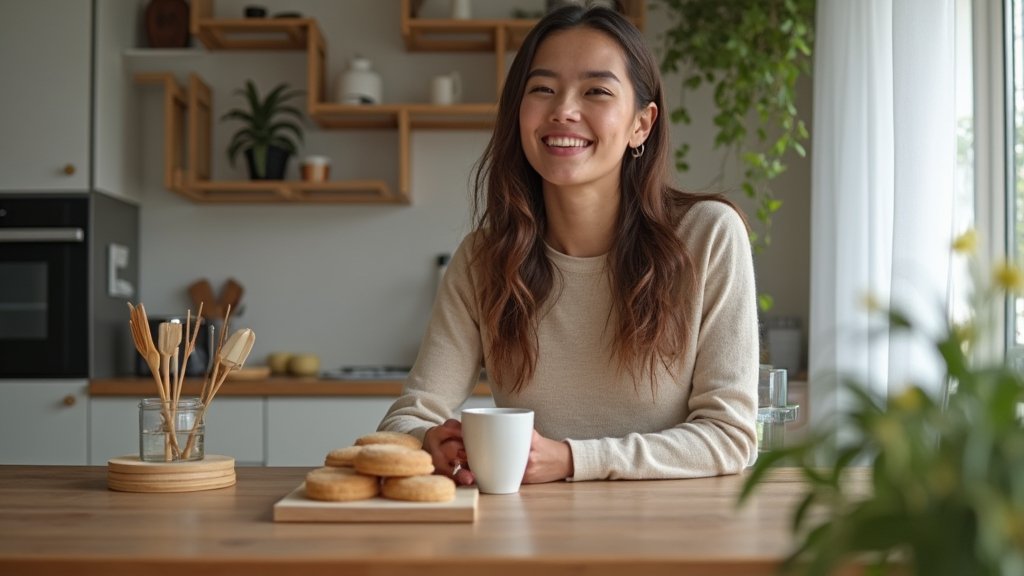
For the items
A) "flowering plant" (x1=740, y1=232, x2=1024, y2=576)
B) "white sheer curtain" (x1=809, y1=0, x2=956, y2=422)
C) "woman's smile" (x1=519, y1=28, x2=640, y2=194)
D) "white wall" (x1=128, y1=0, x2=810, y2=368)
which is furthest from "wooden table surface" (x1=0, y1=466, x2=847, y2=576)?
"white wall" (x1=128, y1=0, x2=810, y2=368)

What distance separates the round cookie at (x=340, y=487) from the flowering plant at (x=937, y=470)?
23.1 inches

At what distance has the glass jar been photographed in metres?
1.45

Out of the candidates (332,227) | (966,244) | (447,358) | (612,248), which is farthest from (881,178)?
(966,244)

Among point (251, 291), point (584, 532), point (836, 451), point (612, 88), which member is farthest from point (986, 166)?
point (251, 291)

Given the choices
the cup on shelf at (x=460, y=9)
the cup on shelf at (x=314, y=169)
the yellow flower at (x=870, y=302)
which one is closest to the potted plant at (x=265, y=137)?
the cup on shelf at (x=314, y=169)

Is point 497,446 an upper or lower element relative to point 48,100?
lower

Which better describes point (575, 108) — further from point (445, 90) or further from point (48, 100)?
point (48, 100)

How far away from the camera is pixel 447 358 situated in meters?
1.84

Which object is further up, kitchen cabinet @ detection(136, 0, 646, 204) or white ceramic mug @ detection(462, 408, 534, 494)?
kitchen cabinet @ detection(136, 0, 646, 204)

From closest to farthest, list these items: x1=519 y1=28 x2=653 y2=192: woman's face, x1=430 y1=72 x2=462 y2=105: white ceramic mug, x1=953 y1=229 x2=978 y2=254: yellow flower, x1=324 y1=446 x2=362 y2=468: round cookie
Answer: x1=953 y1=229 x2=978 y2=254: yellow flower < x1=324 y1=446 x2=362 y2=468: round cookie < x1=519 y1=28 x2=653 y2=192: woman's face < x1=430 y1=72 x2=462 y2=105: white ceramic mug

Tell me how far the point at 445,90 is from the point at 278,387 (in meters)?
1.18

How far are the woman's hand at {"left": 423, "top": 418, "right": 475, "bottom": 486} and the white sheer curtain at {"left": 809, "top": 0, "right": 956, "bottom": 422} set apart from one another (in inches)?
29.5

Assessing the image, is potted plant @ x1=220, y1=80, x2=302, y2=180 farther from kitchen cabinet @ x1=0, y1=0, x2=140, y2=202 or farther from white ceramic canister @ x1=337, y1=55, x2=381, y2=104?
kitchen cabinet @ x1=0, y1=0, x2=140, y2=202

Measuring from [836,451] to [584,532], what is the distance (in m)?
0.41
